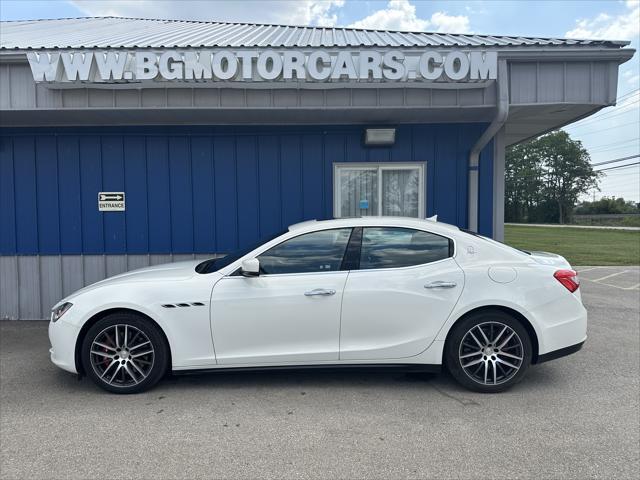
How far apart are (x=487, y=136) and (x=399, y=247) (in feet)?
9.89

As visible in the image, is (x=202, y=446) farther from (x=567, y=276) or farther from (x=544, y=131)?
(x=544, y=131)

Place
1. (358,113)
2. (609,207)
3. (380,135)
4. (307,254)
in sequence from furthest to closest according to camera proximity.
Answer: (609,207), (380,135), (358,113), (307,254)

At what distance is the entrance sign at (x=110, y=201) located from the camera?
6930mm

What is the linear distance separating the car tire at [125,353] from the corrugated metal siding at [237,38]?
3.54 metres

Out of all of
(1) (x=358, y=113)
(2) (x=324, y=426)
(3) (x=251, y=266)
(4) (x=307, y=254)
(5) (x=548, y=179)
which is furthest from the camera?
(5) (x=548, y=179)

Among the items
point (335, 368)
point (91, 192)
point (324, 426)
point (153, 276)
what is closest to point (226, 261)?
point (153, 276)

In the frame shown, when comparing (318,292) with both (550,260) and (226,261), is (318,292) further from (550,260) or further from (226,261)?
(550,260)

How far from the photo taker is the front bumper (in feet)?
13.0

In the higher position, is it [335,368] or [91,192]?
[91,192]

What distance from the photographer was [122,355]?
13.1 feet

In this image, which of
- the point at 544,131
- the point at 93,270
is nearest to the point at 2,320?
the point at 93,270

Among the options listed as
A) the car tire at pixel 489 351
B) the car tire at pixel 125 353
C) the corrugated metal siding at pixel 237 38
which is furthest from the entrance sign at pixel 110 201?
the car tire at pixel 489 351

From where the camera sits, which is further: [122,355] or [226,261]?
[226,261]

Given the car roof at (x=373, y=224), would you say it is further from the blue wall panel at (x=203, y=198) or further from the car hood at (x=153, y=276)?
the blue wall panel at (x=203, y=198)
